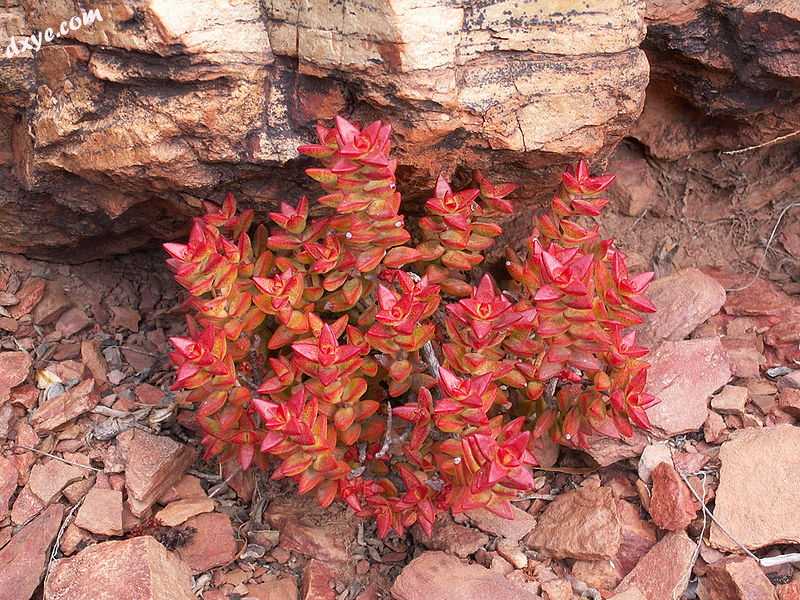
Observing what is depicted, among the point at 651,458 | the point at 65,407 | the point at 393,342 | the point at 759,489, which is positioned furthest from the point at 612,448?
the point at 65,407

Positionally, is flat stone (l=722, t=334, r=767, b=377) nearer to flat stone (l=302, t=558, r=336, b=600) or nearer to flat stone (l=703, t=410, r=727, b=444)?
flat stone (l=703, t=410, r=727, b=444)

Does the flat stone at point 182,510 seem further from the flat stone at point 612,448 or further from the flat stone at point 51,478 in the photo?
the flat stone at point 612,448

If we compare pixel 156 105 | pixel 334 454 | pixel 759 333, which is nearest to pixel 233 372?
pixel 334 454

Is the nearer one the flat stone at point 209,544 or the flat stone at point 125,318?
the flat stone at point 209,544

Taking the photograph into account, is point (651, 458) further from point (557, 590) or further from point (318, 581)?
point (318, 581)

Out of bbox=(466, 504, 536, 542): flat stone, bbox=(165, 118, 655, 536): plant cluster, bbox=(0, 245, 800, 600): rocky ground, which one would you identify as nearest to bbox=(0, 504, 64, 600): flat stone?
bbox=(0, 245, 800, 600): rocky ground

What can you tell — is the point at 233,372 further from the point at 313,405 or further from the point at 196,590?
the point at 196,590

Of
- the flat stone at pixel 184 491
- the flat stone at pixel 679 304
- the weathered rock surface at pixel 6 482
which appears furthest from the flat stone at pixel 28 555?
the flat stone at pixel 679 304
